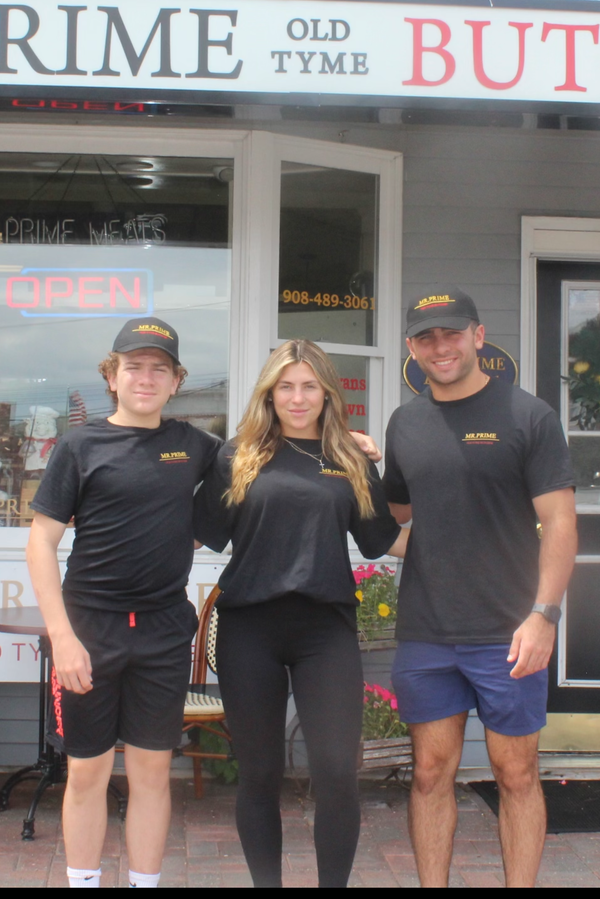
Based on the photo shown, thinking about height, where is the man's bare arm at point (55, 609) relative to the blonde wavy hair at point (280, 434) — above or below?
below

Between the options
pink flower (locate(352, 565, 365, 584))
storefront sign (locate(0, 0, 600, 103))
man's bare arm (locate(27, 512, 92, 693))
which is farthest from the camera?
pink flower (locate(352, 565, 365, 584))

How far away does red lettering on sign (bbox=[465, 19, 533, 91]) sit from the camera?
3.28 metres

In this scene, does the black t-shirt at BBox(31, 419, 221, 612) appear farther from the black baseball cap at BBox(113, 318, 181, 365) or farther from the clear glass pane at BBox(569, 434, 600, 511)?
the clear glass pane at BBox(569, 434, 600, 511)

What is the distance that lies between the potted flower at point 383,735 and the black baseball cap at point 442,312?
73.3 inches

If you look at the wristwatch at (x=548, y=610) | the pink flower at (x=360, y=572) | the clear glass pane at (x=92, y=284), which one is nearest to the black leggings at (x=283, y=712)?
the wristwatch at (x=548, y=610)

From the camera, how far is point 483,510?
2.68m

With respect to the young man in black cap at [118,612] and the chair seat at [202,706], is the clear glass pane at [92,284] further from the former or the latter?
the young man in black cap at [118,612]

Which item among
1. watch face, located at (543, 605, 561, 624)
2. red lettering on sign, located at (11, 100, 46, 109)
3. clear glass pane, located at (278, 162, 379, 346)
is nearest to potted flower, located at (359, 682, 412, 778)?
watch face, located at (543, 605, 561, 624)

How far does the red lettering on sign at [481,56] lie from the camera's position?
328cm

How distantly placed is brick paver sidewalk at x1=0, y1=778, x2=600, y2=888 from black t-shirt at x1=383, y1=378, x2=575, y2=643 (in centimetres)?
119

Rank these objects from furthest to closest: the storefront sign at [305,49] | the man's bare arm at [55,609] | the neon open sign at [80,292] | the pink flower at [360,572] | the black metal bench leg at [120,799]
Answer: the neon open sign at [80,292]
the pink flower at [360,572]
the black metal bench leg at [120,799]
the storefront sign at [305,49]
the man's bare arm at [55,609]

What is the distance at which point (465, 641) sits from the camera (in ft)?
8.80
